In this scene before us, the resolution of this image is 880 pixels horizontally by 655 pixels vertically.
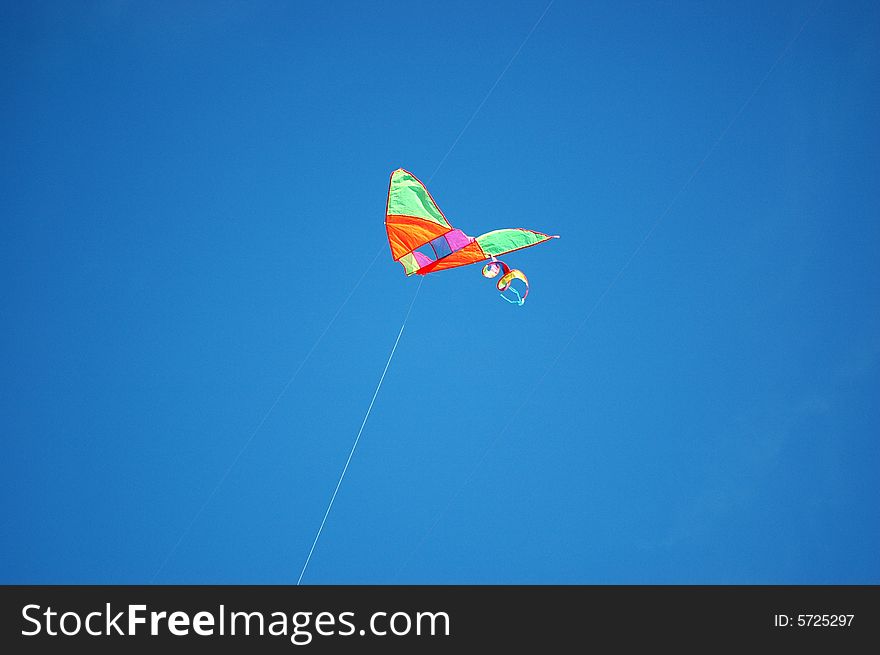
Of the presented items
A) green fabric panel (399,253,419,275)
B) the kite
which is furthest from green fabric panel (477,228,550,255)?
green fabric panel (399,253,419,275)

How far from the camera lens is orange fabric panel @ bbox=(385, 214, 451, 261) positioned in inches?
293

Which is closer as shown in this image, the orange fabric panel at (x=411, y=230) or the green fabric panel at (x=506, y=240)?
the orange fabric panel at (x=411, y=230)

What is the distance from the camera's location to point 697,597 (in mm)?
4547

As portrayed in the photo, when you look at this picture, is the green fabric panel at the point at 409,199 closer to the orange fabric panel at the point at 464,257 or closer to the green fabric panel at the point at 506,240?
the orange fabric panel at the point at 464,257

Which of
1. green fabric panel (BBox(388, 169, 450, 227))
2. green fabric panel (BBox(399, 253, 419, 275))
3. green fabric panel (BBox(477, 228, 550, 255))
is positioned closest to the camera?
green fabric panel (BBox(388, 169, 450, 227))

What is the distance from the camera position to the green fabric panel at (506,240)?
24.8 feet

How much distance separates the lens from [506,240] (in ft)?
25.0

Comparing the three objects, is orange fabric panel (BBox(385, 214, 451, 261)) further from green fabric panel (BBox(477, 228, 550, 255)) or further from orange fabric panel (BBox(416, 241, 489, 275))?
green fabric panel (BBox(477, 228, 550, 255))

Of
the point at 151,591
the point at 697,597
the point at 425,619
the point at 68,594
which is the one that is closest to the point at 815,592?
the point at 697,597

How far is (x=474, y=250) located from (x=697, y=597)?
412 centimetres

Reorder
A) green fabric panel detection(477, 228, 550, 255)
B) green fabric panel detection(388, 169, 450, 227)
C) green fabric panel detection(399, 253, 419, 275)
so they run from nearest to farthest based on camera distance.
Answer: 1. green fabric panel detection(388, 169, 450, 227)
2. green fabric panel detection(477, 228, 550, 255)
3. green fabric panel detection(399, 253, 419, 275)

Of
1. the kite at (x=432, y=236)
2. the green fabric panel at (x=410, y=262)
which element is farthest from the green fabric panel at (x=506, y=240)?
the green fabric panel at (x=410, y=262)

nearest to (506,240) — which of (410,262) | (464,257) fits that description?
(464,257)

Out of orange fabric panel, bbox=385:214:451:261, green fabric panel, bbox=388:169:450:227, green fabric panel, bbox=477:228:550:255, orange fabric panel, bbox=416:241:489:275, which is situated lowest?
orange fabric panel, bbox=416:241:489:275
